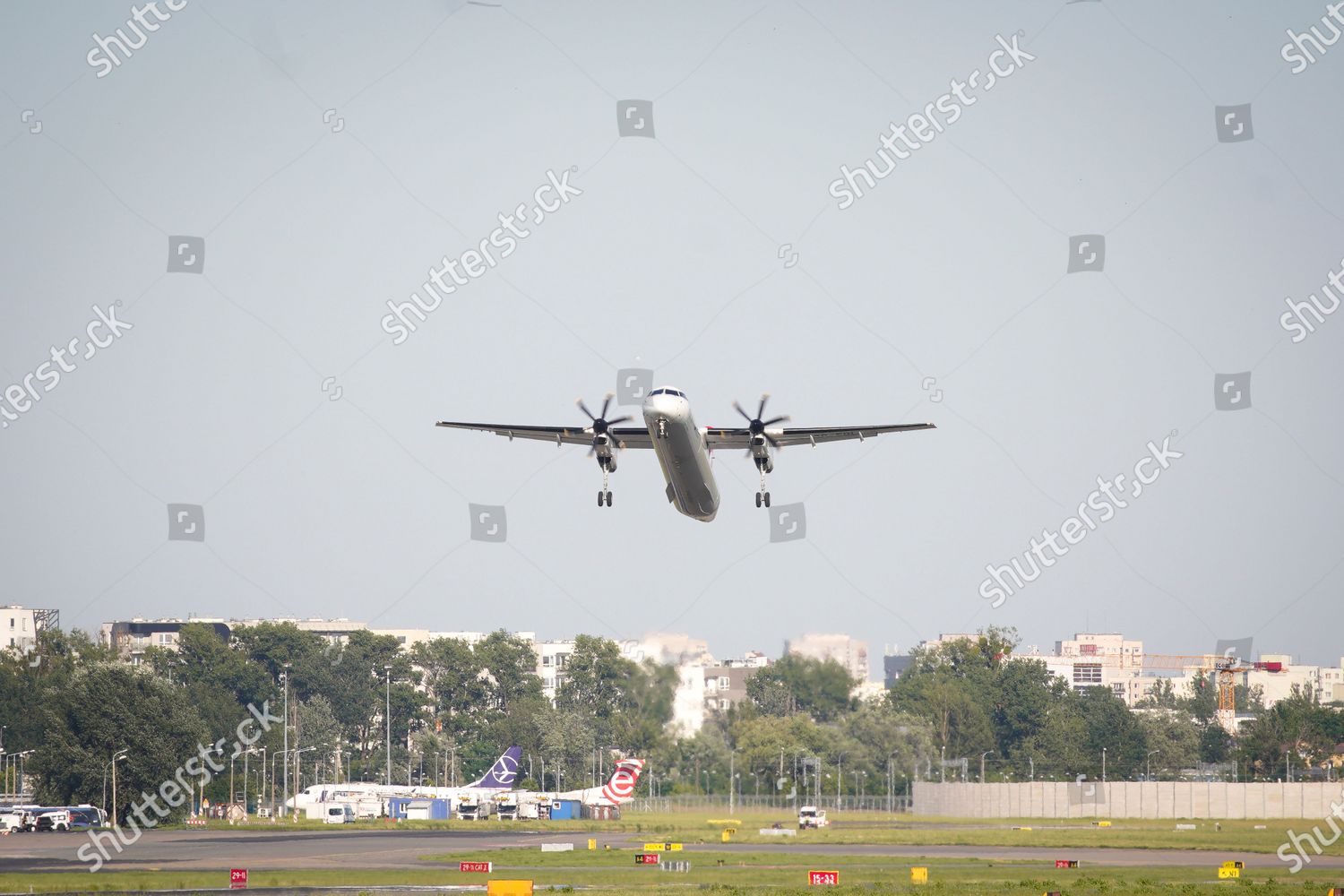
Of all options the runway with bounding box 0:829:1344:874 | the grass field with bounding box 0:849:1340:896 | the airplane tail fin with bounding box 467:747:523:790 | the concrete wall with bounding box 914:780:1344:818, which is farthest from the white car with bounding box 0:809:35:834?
the concrete wall with bounding box 914:780:1344:818

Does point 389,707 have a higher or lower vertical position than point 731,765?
higher

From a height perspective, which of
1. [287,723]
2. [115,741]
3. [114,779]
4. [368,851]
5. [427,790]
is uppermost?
[115,741]

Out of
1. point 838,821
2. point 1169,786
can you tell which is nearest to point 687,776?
point 838,821

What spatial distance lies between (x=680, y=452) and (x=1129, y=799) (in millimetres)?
55980

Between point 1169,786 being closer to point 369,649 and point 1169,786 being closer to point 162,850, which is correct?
point 162,850

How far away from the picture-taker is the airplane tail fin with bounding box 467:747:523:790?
350ft

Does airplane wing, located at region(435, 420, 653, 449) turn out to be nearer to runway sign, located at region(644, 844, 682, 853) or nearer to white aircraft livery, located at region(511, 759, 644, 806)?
runway sign, located at region(644, 844, 682, 853)

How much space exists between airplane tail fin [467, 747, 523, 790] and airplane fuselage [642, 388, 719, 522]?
51017 millimetres

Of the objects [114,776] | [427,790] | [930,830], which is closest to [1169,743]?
[930,830]

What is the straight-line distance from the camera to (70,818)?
78125mm

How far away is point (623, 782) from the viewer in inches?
3866

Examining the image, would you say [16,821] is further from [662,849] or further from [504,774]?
[504,774]

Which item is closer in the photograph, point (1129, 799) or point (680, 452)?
point (680, 452)

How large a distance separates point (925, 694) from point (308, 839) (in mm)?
80383
